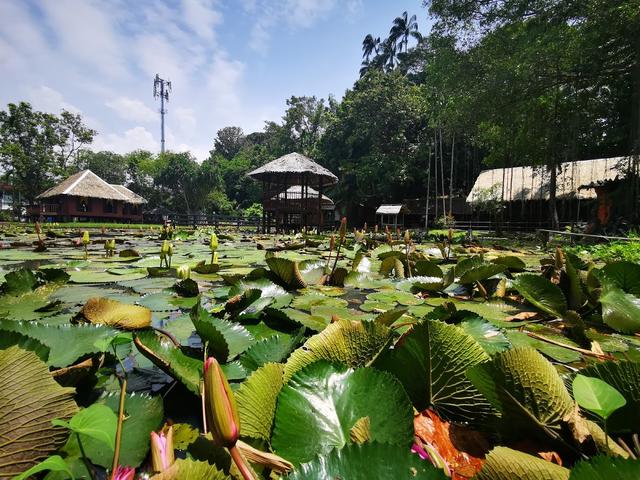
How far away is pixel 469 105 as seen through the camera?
10.7 meters

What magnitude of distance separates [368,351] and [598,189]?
14.3m

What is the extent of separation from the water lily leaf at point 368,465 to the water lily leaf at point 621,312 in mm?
1190

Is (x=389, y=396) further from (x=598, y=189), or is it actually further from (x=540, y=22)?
(x=598, y=189)

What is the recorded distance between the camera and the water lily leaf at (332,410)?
481mm

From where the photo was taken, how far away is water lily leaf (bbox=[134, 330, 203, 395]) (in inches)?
25.6

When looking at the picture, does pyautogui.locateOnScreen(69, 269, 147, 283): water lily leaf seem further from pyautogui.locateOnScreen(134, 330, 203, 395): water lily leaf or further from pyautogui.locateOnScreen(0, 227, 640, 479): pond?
pyautogui.locateOnScreen(134, 330, 203, 395): water lily leaf

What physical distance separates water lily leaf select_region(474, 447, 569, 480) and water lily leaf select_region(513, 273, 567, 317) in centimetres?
104

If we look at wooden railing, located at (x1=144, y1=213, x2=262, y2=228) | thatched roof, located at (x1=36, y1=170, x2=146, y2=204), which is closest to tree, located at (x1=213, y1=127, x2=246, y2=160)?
thatched roof, located at (x1=36, y1=170, x2=146, y2=204)

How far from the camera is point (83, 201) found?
26.4m

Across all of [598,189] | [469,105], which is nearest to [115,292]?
[469,105]

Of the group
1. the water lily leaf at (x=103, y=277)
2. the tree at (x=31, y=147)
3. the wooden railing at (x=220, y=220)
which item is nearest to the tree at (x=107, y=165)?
the tree at (x=31, y=147)

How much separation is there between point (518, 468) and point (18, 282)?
190 cm

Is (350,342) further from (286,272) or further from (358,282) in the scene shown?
(358,282)

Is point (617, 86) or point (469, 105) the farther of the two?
point (617, 86)
